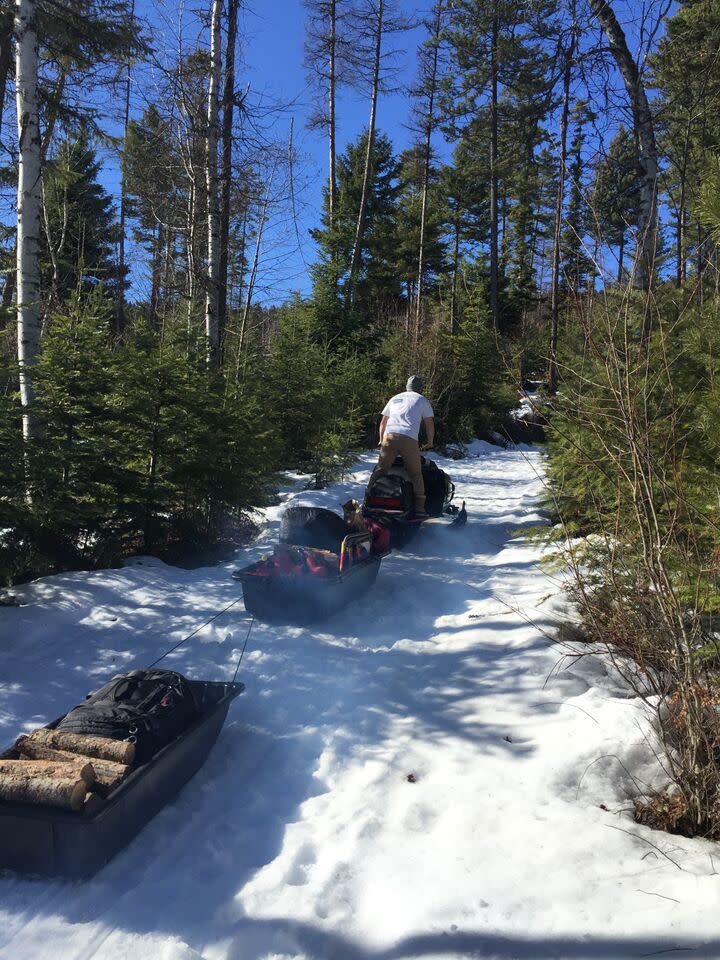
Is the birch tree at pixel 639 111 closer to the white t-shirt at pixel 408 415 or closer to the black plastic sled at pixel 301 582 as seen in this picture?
the white t-shirt at pixel 408 415

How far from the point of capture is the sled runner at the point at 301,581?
16.4ft

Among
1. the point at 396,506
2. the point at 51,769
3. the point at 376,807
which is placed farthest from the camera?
the point at 396,506

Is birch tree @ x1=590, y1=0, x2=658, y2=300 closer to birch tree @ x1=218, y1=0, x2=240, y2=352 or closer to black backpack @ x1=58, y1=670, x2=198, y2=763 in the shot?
birch tree @ x1=218, y1=0, x2=240, y2=352

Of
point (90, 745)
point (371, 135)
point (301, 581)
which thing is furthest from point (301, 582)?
point (371, 135)

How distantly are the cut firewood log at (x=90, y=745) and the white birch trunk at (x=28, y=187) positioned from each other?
15.4 ft

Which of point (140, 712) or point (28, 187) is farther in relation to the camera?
point (28, 187)

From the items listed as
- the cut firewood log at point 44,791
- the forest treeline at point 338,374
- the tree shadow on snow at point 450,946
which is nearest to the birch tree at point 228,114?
the forest treeline at point 338,374

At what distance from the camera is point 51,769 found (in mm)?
2594

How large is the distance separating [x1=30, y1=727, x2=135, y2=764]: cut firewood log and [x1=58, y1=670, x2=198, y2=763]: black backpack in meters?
0.07

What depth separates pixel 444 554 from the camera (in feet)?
23.9

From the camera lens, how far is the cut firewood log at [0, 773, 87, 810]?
2469 mm

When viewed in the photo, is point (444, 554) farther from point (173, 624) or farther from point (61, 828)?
point (61, 828)

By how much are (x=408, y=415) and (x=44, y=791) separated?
563 cm

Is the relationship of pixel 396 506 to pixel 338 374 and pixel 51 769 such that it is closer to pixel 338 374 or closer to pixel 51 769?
pixel 51 769
